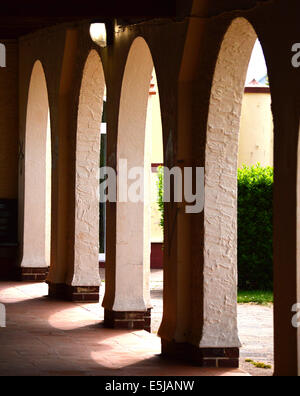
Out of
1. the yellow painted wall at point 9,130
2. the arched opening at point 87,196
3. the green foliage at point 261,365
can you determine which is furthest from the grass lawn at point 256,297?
the green foliage at point 261,365

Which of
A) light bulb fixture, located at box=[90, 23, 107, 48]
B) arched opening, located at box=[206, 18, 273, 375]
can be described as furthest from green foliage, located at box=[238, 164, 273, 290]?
arched opening, located at box=[206, 18, 273, 375]

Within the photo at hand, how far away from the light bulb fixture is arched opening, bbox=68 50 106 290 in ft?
5.51

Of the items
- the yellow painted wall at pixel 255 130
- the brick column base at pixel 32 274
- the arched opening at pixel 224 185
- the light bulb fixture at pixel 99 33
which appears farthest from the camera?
the yellow painted wall at pixel 255 130

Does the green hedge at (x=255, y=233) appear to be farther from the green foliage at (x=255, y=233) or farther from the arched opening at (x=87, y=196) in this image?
the arched opening at (x=87, y=196)

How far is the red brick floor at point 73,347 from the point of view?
7039 mm

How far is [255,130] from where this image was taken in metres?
20.1

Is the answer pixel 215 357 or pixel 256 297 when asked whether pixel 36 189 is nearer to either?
pixel 256 297

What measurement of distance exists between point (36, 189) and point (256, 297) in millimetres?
3823

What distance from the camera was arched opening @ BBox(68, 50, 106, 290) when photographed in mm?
11188

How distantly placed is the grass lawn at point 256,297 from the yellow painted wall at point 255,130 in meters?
5.81

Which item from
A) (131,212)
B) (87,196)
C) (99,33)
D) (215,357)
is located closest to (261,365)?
(215,357)

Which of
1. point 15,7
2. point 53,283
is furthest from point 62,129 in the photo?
point 15,7

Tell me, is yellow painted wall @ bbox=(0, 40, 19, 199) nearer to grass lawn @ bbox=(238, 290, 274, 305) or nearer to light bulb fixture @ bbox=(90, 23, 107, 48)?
grass lawn @ bbox=(238, 290, 274, 305)
